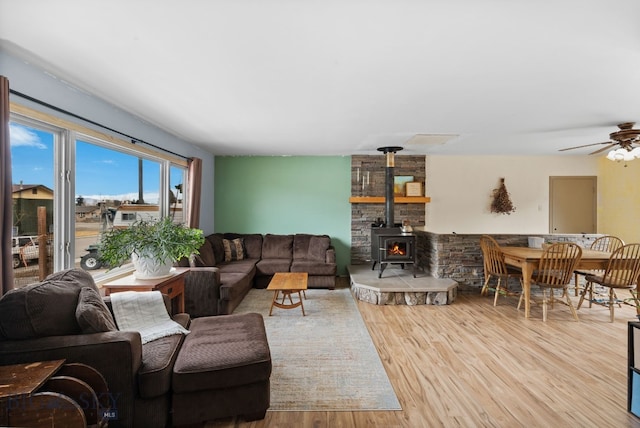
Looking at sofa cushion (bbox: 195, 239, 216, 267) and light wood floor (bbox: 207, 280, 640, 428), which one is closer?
light wood floor (bbox: 207, 280, 640, 428)

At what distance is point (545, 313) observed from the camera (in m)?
3.58

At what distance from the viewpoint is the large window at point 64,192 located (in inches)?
90.1

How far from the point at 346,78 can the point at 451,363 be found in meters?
2.61

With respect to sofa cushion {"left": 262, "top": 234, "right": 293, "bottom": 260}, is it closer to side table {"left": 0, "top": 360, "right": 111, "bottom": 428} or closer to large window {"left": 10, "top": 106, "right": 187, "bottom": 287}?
large window {"left": 10, "top": 106, "right": 187, "bottom": 287}

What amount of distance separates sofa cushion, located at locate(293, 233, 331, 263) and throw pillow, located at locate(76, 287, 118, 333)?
146 inches

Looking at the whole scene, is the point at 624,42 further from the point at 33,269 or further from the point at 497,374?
the point at 33,269

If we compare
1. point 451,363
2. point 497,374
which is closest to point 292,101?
point 451,363

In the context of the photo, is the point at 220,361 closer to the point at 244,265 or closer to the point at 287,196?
the point at 244,265

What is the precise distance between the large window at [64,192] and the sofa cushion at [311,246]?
273cm

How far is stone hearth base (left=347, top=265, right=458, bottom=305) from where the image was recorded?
164 inches

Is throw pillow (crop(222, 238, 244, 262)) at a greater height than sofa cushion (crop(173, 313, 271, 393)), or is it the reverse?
throw pillow (crop(222, 238, 244, 262))

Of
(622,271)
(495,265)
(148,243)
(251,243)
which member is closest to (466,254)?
(495,265)

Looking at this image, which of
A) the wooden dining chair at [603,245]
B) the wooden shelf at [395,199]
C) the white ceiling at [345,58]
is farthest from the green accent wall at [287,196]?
the wooden dining chair at [603,245]

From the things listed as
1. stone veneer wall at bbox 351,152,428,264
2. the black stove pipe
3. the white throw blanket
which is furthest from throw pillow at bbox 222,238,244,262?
the white throw blanket
